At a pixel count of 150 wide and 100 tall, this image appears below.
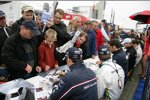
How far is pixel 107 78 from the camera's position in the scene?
3303 millimetres

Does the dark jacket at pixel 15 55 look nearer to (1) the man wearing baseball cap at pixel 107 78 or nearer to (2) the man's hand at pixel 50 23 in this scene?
(2) the man's hand at pixel 50 23

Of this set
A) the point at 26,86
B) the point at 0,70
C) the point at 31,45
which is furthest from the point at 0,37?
the point at 26,86

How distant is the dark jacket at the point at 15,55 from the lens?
3.21m

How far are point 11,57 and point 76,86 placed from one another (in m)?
1.23

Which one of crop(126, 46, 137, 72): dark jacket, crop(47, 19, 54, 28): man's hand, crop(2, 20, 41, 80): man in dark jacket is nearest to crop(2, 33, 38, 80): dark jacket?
crop(2, 20, 41, 80): man in dark jacket

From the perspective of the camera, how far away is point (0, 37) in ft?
12.9

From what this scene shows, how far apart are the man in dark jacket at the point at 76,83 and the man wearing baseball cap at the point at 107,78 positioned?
75 cm

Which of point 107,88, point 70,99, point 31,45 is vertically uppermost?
point 31,45

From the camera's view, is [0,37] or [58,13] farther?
[58,13]

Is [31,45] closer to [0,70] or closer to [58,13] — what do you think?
[0,70]

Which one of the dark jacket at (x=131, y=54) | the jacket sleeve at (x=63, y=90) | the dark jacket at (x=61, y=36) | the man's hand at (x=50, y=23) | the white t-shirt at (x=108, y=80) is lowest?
the dark jacket at (x=131, y=54)

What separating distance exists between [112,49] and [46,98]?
6.89ft

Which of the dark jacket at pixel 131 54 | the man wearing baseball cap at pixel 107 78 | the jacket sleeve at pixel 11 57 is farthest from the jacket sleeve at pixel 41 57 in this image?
the dark jacket at pixel 131 54

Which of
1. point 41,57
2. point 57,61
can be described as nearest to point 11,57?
point 41,57
